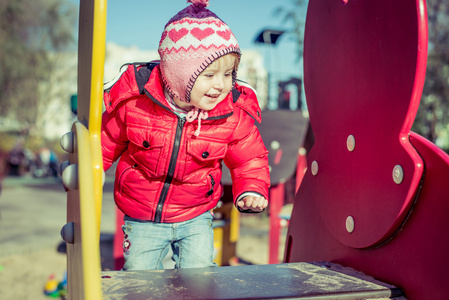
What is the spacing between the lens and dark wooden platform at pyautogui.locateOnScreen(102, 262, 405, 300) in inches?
38.3

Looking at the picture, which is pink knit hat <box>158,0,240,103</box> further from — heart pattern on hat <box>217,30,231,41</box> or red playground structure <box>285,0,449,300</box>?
red playground structure <box>285,0,449,300</box>

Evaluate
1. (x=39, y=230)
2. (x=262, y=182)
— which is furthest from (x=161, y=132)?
(x=39, y=230)

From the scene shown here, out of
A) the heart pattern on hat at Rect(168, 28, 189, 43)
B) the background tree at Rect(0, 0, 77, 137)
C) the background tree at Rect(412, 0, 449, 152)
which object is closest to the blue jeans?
the heart pattern on hat at Rect(168, 28, 189, 43)

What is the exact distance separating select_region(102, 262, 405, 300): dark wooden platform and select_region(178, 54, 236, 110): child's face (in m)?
0.47

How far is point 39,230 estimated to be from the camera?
5.05 meters

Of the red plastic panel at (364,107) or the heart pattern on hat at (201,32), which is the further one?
the heart pattern on hat at (201,32)

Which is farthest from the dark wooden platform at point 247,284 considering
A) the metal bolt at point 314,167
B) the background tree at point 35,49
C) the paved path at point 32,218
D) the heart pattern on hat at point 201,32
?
the background tree at point 35,49

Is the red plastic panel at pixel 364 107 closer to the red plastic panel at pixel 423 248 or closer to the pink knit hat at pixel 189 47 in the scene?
the red plastic panel at pixel 423 248

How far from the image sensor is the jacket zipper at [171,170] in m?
1.30

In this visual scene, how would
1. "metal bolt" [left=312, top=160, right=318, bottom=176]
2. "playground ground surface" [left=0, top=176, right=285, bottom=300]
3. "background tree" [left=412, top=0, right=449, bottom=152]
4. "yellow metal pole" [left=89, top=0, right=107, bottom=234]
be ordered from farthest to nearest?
"background tree" [left=412, top=0, right=449, bottom=152] < "playground ground surface" [left=0, top=176, right=285, bottom=300] < "metal bolt" [left=312, top=160, right=318, bottom=176] < "yellow metal pole" [left=89, top=0, right=107, bottom=234]

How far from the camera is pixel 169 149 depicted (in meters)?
1.30

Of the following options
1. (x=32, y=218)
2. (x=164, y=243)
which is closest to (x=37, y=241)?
(x=32, y=218)

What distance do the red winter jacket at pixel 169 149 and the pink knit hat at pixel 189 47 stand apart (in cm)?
7

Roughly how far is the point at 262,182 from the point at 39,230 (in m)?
4.36
